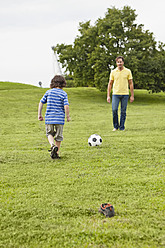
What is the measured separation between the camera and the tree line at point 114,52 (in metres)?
25.2

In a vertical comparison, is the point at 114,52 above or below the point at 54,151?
above

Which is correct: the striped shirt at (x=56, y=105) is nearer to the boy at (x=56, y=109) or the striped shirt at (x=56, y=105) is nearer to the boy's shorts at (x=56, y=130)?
the boy at (x=56, y=109)

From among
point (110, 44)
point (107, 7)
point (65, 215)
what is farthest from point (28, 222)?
point (107, 7)

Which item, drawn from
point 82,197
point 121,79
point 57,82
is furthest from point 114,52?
point 82,197

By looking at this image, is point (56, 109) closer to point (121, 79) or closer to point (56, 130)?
point (56, 130)

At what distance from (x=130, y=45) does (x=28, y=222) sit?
81.9 feet

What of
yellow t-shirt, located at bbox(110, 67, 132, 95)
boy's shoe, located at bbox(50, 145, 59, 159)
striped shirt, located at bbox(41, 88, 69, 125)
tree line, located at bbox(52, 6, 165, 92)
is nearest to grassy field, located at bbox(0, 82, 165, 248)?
boy's shoe, located at bbox(50, 145, 59, 159)

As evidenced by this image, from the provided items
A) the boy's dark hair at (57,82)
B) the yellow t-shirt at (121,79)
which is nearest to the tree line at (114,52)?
the yellow t-shirt at (121,79)

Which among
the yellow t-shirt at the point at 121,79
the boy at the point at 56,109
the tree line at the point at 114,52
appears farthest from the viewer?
the tree line at the point at 114,52

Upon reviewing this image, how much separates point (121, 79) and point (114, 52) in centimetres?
1774

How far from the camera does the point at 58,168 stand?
15.2ft

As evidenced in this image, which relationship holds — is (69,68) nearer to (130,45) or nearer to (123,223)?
(130,45)

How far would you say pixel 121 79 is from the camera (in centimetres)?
889

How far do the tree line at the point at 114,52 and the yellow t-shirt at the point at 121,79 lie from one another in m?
15.4
